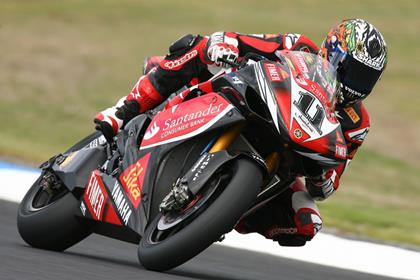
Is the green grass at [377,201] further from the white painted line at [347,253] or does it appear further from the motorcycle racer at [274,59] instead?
the motorcycle racer at [274,59]

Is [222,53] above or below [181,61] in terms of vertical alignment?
above

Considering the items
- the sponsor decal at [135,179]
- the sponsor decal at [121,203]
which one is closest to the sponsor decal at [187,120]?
Answer: the sponsor decal at [135,179]

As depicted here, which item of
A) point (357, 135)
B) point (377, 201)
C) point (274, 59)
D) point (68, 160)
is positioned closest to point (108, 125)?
point (68, 160)

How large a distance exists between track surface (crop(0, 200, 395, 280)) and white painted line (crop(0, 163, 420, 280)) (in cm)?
29

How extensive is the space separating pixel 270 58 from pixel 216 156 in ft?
3.36

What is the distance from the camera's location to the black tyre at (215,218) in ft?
15.0

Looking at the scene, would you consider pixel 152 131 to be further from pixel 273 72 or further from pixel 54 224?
pixel 54 224

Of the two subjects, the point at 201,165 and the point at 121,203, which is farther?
the point at 121,203

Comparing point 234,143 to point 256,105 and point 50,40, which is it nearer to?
point 256,105

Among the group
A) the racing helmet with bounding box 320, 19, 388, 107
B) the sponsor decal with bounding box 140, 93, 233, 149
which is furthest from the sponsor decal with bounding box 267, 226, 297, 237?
the sponsor decal with bounding box 140, 93, 233, 149

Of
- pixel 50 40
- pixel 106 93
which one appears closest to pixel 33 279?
pixel 106 93

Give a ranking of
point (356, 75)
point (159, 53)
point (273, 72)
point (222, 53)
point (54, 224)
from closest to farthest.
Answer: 1. point (273, 72)
2. point (356, 75)
3. point (222, 53)
4. point (54, 224)
5. point (159, 53)

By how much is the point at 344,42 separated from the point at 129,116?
1393 millimetres

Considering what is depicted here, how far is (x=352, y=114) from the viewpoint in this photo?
5.49 m
